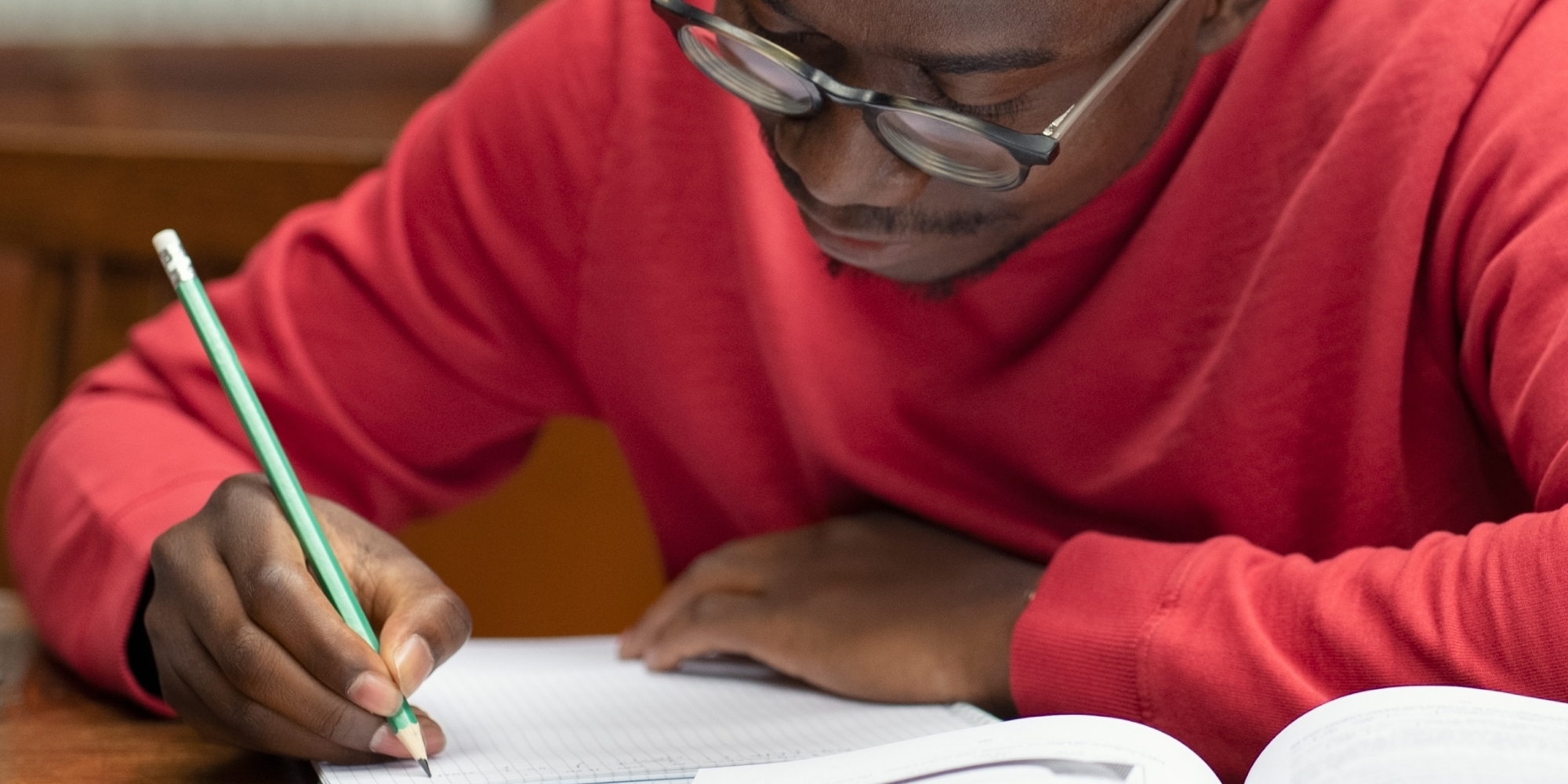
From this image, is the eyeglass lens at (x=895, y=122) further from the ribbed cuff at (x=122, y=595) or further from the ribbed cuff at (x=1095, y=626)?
the ribbed cuff at (x=122, y=595)

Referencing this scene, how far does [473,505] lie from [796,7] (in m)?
1.01

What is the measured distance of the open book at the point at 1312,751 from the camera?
484 mm

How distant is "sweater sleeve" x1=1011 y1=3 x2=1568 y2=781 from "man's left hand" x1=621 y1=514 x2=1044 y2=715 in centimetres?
5

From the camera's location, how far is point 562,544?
1.60 metres

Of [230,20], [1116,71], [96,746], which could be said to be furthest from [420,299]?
[230,20]

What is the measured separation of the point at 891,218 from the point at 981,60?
0.11 metres

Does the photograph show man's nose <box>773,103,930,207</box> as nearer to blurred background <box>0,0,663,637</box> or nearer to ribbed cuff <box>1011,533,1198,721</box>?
ribbed cuff <box>1011,533,1198,721</box>

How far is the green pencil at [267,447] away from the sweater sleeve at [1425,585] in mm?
324

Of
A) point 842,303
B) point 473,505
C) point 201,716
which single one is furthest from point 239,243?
point 201,716

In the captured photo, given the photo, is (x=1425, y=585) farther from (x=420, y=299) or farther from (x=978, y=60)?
(x=420, y=299)

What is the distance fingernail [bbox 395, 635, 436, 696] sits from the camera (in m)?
0.59

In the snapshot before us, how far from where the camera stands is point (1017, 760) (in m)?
0.53

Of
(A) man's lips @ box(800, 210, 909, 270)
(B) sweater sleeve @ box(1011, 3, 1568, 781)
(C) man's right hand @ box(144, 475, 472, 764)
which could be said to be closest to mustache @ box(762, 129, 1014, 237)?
(A) man's lips @ box(800, 210, 909, 270)

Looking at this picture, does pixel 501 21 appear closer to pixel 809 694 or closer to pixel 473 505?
pixel 473 505
